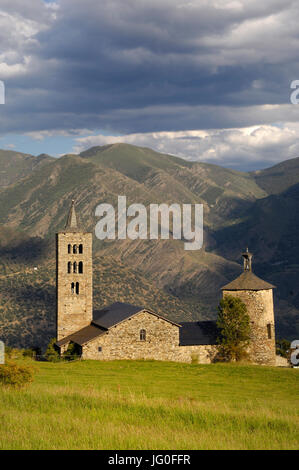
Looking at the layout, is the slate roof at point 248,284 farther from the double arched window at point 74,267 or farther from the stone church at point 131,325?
the double arched window at point 74,267

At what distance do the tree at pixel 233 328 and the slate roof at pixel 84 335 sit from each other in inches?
377

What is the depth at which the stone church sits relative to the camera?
42344 millimetres

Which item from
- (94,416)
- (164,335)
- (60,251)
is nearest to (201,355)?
(164,335)

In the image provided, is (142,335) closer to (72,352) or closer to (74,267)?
(72,352)

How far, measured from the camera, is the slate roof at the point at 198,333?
44688 mm

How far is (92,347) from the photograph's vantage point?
136 ft

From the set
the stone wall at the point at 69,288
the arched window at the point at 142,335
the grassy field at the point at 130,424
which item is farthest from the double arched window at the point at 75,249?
the grassy field at the point at 130,424

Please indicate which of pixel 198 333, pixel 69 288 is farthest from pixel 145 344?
pixel 69 288

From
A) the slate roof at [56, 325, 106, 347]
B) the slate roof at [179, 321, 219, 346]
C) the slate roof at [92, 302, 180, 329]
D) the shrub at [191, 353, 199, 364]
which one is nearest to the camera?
the slate roof at [56, 325, 106, 347]

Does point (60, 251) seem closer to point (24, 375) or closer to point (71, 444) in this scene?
point (24, 375)

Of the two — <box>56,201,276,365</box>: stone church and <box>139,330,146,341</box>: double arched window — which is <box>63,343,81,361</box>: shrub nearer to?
<box>56,201,276,365</box>: stone church

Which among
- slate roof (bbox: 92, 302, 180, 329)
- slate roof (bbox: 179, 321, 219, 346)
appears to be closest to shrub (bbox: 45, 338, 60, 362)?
slate roof (bbox: 92, 302, 180, 329)

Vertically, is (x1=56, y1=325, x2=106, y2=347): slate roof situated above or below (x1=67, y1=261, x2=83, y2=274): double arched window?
below
